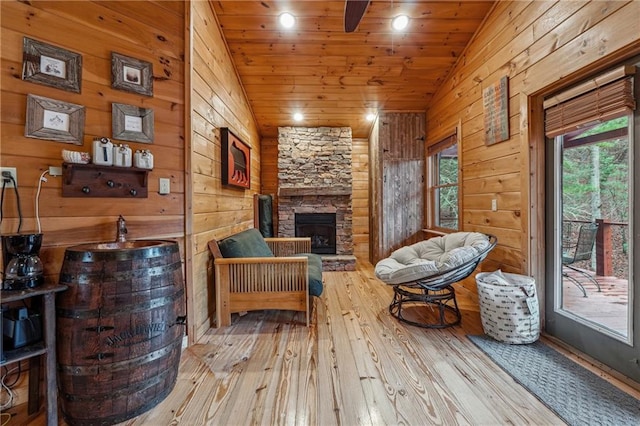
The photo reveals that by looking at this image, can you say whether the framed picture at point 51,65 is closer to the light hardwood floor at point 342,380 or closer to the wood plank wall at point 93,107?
the wood plank wall at point 93,107

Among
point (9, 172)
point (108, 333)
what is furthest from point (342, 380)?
point (9, 172)

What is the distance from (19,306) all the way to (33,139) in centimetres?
89

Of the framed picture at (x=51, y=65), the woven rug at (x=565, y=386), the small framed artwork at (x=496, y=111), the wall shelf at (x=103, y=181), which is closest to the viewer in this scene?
the woven rug at (x=565, y=386)

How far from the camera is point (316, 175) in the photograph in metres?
4.82

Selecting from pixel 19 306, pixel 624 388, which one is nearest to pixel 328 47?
pixel 19 306

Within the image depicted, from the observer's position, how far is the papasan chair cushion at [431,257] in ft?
7.61

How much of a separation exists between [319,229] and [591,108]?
3.74 meters

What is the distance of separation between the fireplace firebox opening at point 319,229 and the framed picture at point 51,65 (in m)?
3.51

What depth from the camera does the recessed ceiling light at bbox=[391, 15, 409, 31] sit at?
2.81 m

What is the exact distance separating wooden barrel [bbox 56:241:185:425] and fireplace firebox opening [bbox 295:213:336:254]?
3505 millimetres

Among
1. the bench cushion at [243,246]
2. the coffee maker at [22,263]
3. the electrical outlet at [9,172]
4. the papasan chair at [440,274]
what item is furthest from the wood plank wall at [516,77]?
the electrical outlet at [9,172]

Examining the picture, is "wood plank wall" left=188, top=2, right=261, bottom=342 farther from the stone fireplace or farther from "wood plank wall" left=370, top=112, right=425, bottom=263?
"wood plank wall" left=370, top=112, right=425, bottom=263

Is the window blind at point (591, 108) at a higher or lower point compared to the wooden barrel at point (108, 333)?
higher

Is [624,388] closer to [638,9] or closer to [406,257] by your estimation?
[406,257]
